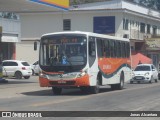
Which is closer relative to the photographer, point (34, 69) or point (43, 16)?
point (34, 69)

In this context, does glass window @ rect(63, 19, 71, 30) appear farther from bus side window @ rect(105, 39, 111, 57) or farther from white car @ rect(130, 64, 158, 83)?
bus side window @ rect(105, 39, 111, 57)

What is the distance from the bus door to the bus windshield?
1.46 ft

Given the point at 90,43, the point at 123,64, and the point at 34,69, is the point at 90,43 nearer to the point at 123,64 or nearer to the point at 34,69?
the point at 123,64

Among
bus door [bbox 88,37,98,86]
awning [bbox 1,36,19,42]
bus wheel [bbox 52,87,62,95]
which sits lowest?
bus wheel [bbox 52,87,62,95]

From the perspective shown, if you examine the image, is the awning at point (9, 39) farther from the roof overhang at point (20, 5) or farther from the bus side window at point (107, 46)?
the bus side window at point (107, 46)

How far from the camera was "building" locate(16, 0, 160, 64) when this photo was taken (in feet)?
224

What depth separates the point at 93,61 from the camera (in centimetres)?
2623

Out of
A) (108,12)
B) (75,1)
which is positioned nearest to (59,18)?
(108,12)

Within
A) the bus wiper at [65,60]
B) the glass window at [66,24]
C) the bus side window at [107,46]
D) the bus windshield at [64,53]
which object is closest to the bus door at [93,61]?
the bus windshield at [64,53]

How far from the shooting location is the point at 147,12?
272 feet

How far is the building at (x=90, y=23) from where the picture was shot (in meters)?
68.4

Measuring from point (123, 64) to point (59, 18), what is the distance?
40.8 m

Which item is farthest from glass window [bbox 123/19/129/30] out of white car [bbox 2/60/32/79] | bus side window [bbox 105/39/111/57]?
bus side window [bbox 105/39/111/57]

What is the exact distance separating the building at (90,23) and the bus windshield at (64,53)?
42.0m
